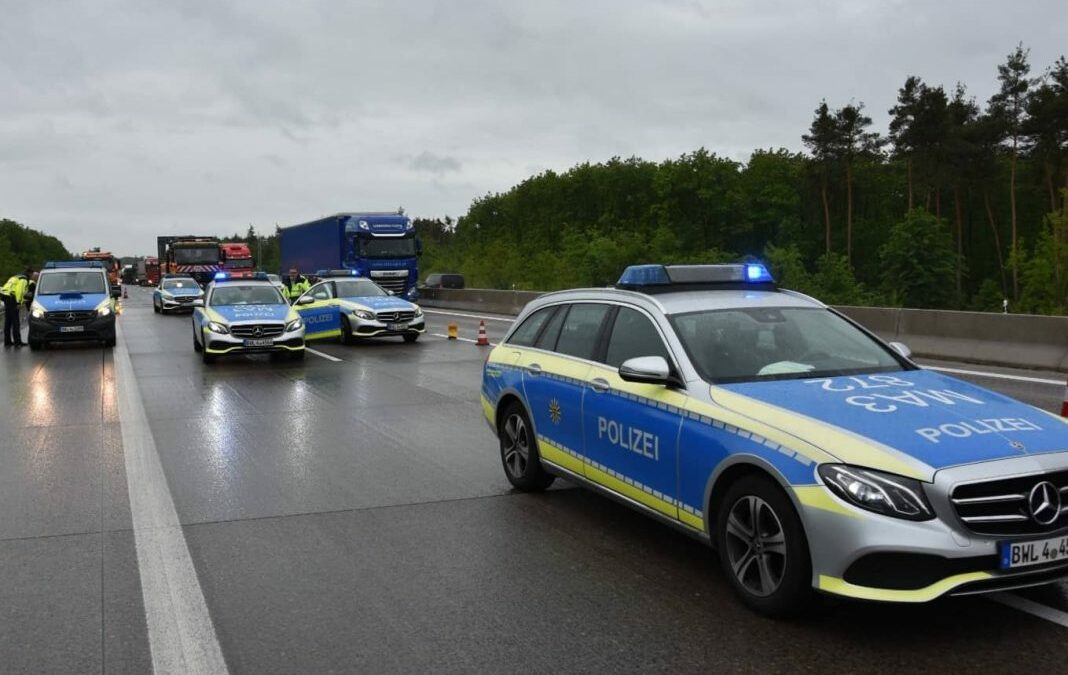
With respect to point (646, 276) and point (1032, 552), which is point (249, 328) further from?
point (1032, 552)

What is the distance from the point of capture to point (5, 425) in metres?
10.7

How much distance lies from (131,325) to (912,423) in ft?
102

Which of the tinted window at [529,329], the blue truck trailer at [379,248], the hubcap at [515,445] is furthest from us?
the blue truck trailer at [379,248]

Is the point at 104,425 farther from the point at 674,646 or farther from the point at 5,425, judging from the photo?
the point at 674,646

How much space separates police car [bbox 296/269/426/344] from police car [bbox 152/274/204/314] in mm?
18562

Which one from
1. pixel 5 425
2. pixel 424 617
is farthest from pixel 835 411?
pixel 5 425

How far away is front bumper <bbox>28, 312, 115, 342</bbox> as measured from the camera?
2084 centimetres

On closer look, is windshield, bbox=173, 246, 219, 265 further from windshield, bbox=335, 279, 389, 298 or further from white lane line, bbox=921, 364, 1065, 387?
white lane line, bbox=921, 364, 1065, 387

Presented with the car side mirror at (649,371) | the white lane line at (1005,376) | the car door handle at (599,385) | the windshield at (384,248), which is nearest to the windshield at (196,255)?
the windshield at (384,248)

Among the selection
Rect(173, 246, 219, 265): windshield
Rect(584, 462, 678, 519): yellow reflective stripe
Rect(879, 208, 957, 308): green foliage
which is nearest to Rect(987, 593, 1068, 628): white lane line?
Rect(584, 462, 678, 519): yellow reflective stripe

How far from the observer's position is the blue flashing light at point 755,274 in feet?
21.0

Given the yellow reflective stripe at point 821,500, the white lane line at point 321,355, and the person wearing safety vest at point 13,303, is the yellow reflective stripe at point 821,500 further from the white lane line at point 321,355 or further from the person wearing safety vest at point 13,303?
the person wearing safety vest at point 13,303

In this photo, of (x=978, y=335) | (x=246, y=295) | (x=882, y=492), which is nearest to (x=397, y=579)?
(x=882, y=492)

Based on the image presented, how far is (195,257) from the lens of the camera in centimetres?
4931
